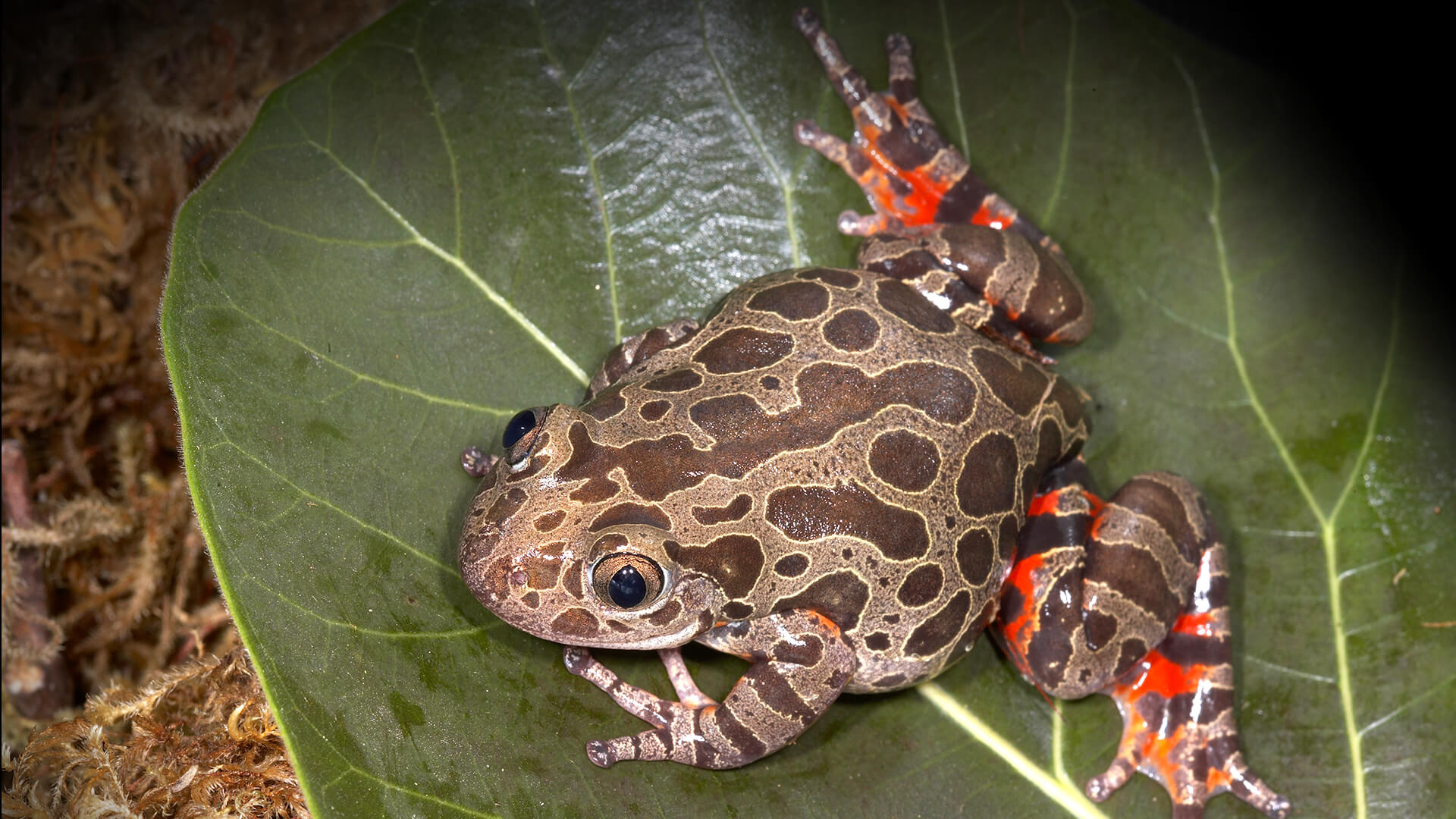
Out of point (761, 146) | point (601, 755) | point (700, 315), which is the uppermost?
point (761, 146)

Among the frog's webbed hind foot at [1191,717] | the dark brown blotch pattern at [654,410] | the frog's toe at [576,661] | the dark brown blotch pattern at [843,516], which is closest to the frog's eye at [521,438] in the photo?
the dark brown blotch pattern at [654,410]

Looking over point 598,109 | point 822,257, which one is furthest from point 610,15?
point 822,257

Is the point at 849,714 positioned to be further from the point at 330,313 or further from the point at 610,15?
the point at 610,15

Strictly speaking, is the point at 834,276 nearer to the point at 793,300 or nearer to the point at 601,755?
the point at 793,300

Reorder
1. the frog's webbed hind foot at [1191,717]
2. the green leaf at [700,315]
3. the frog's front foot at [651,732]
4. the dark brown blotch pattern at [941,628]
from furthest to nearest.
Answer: the frog's webbed hind foot at [1191,717], the dark brown blotch pattern at [941,628], the frog's front foot at [651,732], the green leaf at [700,315]

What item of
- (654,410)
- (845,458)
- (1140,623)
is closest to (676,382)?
(654,410)

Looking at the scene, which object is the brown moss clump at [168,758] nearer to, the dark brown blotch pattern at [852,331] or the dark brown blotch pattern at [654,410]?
the dark brown blotch pattern at [654,410]
